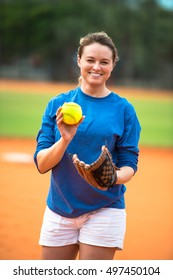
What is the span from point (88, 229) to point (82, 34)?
101 feet

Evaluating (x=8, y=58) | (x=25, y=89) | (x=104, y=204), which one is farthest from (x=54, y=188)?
(x=8, y=58)

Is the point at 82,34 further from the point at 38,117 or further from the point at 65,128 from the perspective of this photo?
the point at 65,128

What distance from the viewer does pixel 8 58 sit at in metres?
30.9

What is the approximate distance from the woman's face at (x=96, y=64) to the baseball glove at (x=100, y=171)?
14.8 inches

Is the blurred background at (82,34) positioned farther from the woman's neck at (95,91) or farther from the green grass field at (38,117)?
the woman's neck at (95,91)

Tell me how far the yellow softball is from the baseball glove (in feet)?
0.56

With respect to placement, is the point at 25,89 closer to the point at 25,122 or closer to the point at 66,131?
the point at 25,122

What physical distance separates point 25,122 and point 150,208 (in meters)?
10.7

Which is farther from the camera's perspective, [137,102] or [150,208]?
[137,102]

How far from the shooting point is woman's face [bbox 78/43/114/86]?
102 inches

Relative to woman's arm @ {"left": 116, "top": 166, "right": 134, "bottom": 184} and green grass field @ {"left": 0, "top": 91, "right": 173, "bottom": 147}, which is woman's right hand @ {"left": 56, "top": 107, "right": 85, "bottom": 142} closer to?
woman's arm @ {"left": 116, "top": 166, "right": 134, "bottom": 184}

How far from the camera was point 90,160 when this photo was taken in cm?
258

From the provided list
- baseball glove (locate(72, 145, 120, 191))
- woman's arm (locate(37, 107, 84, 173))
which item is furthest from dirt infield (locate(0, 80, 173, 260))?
baseball glove (locate(72, 145, 120, 191))

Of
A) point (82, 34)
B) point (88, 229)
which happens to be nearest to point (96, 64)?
point (88, 229)
